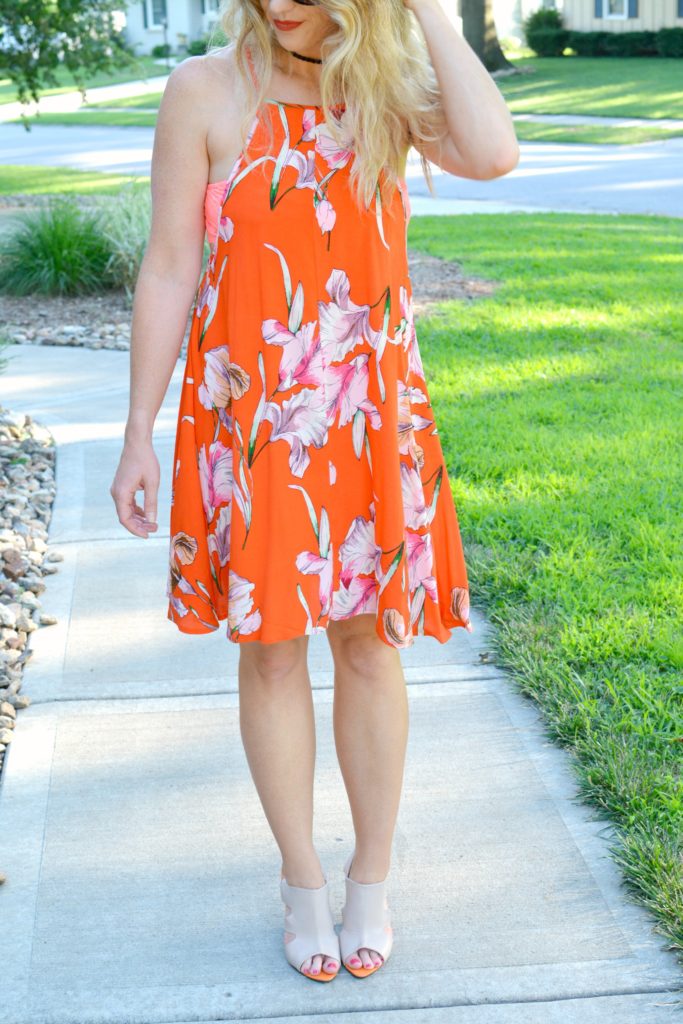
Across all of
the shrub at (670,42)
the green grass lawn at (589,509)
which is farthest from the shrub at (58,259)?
the shrub at (670,42)

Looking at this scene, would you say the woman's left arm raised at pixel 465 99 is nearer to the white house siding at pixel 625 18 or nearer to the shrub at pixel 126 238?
the shrub at pixel 126 238

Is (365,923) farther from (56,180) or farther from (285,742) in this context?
(56,180)

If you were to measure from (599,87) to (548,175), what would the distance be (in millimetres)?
15052

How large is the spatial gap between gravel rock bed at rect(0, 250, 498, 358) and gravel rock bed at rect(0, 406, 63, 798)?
80.5 inches

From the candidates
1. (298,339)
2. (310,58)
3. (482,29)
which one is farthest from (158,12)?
(298,339)

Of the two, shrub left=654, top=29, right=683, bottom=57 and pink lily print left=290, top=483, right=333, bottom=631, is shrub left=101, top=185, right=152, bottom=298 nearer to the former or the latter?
pink lily print left=290, top=483, right=333, bottom=631

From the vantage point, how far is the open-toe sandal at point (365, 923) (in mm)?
2404

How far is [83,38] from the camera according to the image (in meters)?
12.2

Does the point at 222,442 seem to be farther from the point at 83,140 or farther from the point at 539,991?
the point at 83,140

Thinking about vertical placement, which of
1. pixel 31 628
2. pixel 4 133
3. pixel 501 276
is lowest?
pixel 4 133

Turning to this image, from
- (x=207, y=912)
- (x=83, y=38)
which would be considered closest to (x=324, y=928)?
(x=207, y=912)

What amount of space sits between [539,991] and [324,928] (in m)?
0.41

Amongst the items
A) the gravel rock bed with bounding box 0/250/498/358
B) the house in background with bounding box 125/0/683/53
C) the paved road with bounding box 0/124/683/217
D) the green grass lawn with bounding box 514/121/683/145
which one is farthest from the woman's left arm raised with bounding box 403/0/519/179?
the house in background with bounding box 125/0/683/53

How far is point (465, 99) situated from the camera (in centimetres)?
218
